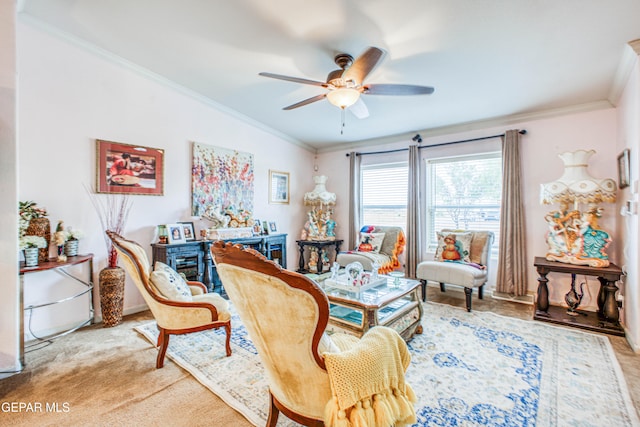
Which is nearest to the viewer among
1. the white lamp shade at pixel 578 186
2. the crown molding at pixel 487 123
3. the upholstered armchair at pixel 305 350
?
the upholstered armchair at pixel 305 350

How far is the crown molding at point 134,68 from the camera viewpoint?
2694 millimetres

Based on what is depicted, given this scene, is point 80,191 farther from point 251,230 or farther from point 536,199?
point 536,199

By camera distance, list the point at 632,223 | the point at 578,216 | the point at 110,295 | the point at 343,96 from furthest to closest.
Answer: the point at 578,216
the point at 110,295
the point at 632,223
the point at 343,96

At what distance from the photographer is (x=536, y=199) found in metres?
3.76

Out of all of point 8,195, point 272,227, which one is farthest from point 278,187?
point 8,195

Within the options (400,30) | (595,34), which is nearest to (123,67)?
(400,30)

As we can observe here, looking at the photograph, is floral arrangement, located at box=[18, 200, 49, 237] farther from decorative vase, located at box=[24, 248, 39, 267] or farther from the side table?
the side table

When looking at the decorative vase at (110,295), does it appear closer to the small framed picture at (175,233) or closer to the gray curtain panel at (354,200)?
the small framed picture at (175,233)

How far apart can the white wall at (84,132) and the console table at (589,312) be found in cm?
445

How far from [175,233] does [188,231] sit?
19cm

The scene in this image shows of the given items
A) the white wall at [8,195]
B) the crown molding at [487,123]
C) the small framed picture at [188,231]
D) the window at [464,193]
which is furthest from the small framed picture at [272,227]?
the white wall at [8,195]

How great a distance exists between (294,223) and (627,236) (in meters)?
4.49

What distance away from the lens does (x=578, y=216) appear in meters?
3.19

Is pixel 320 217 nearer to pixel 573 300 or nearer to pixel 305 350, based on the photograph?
pixel 573 300
